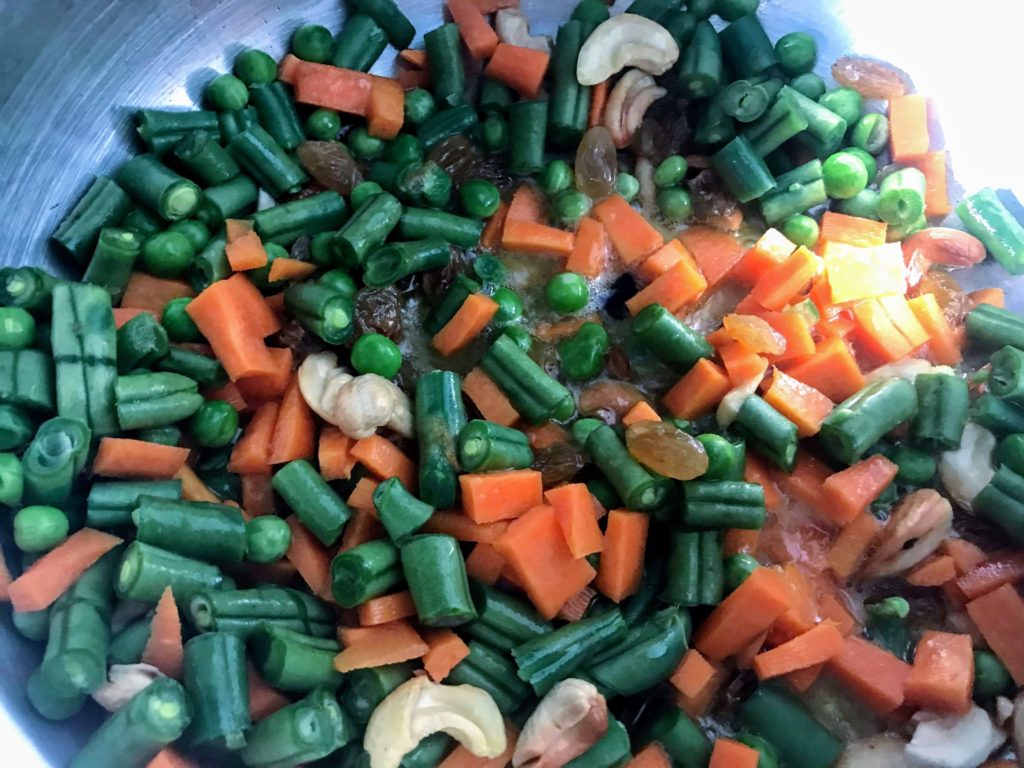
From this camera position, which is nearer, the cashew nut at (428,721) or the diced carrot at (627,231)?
the cashew nut at (428,721)

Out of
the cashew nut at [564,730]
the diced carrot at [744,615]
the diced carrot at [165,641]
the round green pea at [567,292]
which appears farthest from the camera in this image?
the round green pea at [567,292]

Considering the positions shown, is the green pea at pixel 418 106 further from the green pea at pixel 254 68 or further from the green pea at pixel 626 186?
the green pea at pixel 626 186

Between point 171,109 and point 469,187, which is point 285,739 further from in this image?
point 171,109

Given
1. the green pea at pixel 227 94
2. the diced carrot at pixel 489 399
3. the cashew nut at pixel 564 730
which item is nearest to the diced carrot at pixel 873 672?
the cashew nut at pixel 564 730

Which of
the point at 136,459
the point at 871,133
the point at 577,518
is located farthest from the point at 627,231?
the point at 136,459

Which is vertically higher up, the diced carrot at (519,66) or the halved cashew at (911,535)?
the diced carrot at (519,66)

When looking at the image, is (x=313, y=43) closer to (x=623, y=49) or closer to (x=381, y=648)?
(x=623, y=49)

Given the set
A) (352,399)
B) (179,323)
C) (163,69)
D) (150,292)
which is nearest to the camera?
(352,399)
